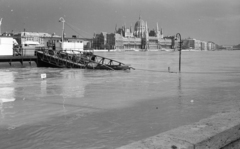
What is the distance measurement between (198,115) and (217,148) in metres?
6.29

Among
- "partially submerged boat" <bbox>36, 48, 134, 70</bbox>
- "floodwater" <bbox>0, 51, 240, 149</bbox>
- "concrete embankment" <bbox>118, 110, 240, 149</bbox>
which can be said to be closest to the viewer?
"concrete embankment" <bbox>118, 110, 240, 149</bbox>

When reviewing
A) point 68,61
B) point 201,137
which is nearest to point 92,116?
point 201,137

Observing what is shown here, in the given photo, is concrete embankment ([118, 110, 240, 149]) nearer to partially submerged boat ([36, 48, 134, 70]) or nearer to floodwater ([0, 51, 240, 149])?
floodwater ([0, 51, 240, 149])

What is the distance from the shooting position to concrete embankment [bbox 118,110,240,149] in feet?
10.6

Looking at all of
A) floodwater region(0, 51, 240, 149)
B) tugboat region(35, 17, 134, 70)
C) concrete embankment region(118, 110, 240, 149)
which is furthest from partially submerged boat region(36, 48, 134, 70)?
concrete embankment region(118, 110, 240, 149)

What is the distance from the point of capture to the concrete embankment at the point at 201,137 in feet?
10.6

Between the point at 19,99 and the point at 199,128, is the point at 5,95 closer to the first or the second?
the point at 19,99

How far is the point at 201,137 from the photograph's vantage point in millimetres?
3508

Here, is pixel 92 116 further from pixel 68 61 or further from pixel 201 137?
pixel 68 61

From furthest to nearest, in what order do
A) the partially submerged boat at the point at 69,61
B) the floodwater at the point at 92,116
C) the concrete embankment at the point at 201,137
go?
1. the partially submerged boat at the point at 69,61
2. the floodwater at the point at 92,116
3. the concrete embankment at the point at 201,137

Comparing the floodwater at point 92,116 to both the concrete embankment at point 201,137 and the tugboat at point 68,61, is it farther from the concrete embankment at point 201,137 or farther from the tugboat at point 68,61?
the tugboat at point 68,61

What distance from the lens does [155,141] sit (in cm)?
334

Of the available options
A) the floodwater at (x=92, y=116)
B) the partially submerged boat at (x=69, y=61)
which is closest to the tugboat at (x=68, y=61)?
the partially submerged boat at (x=69, y=61)

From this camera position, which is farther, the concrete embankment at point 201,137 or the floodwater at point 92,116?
the floodwater at point 92,116
